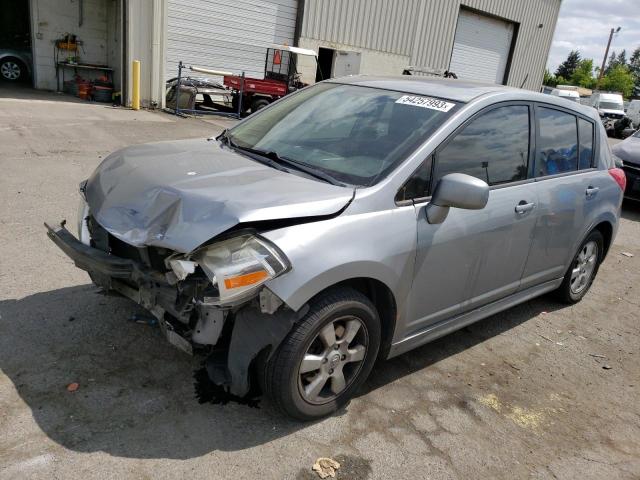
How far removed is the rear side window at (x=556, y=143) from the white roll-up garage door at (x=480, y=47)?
2209cm

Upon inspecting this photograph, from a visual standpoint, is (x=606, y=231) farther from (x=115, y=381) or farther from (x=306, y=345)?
(x=115, y=381)

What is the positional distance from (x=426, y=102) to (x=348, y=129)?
519mm

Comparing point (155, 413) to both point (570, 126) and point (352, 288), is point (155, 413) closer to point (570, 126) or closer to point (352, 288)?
point (352, 288)

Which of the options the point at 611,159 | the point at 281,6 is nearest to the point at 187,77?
the point at 281,6

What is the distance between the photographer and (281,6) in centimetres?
1861

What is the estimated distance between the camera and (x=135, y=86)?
14773 millimetres

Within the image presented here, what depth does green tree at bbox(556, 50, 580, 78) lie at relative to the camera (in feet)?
312

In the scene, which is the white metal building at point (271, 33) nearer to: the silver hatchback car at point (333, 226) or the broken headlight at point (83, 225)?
the silver hatchback car at point (333, 226)

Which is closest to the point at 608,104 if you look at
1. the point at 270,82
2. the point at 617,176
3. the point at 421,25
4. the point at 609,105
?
the point at 609,105

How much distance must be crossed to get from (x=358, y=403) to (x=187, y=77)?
14634 mm

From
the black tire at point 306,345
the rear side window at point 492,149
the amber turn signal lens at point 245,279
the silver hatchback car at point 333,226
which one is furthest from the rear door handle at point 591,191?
the amber turn signal lens at point 245,279

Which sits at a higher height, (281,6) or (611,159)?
(281,6)

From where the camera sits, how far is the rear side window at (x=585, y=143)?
4.48 meters

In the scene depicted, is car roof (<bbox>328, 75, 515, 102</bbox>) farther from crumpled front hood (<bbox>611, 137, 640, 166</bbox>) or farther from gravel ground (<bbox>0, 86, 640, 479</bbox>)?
crumpled front hood (<bbox>611, 137, 640, 166</bbox>)
